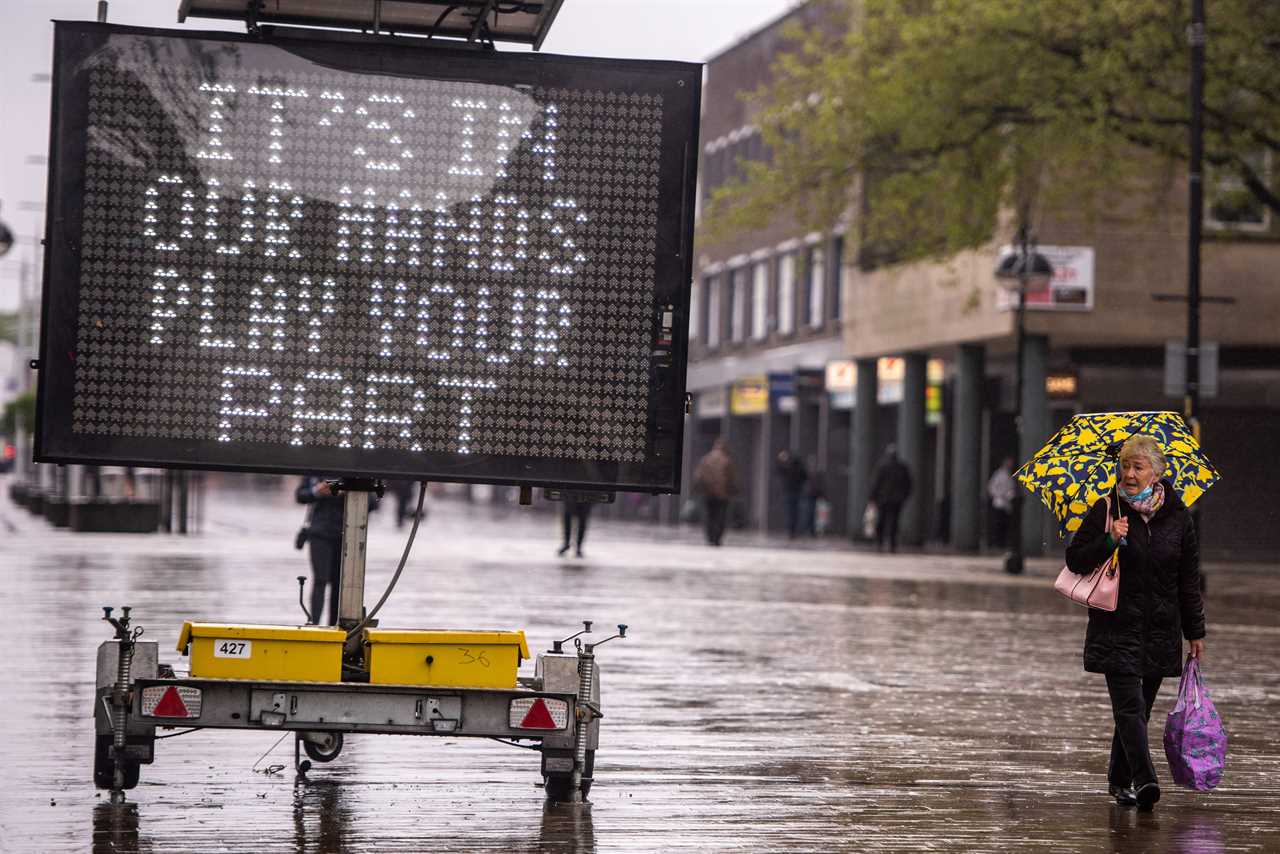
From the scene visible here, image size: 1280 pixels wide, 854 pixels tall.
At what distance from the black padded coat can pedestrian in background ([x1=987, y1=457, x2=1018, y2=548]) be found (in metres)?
29.7

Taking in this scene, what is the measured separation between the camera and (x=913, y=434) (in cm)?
4759

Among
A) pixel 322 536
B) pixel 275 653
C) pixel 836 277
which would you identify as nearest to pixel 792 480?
pixel 836 277

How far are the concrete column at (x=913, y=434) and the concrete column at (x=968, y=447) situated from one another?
284 cm

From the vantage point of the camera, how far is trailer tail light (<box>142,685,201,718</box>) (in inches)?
348

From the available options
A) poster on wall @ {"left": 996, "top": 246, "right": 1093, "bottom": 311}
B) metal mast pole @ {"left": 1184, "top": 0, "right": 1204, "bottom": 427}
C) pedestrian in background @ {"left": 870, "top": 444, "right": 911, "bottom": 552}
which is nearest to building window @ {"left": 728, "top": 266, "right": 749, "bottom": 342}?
pedestrian in background @ {"left": 870, "top": 444, "right": 911, "bottom": 552}

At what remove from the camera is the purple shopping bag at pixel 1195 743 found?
31.9 feet

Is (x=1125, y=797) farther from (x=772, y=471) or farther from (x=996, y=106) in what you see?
(x=772, y=471)

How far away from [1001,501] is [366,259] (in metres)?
35.2

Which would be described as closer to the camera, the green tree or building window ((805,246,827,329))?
the green tree

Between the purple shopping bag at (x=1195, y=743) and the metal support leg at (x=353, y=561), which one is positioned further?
the purple shopping bag at (x=1195, y=743)

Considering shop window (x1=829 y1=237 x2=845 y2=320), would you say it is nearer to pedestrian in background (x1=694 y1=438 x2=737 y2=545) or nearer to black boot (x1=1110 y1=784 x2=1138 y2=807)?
pedestrian in background (x1=694 y1=438 x2=737 y2=545)

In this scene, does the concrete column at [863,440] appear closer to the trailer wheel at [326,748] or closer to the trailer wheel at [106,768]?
the trailer wheel at [326,748]

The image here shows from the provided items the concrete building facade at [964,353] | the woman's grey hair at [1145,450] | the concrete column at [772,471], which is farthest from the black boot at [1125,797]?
the concrete column at [772,471]

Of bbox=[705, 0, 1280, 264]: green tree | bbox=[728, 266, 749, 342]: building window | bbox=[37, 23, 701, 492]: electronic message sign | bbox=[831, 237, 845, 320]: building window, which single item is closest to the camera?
bbox=[37, 23, 701, 492]: electronic message sign
